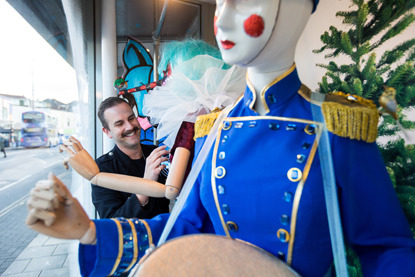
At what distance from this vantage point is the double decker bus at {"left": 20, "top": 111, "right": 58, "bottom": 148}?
1.62m

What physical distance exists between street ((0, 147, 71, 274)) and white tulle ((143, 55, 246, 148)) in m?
0.94

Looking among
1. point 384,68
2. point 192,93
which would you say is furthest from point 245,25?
point 384,68

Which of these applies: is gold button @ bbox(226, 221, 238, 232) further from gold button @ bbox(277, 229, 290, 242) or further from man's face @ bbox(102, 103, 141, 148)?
man's face @ bbox(102, 103, 141, 148)

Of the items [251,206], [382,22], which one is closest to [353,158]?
[251,206]

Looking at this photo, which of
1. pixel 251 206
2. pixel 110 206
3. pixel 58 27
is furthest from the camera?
pixel 58 27

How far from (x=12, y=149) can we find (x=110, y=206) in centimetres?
76

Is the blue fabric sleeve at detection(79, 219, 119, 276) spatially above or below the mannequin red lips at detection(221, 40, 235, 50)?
below

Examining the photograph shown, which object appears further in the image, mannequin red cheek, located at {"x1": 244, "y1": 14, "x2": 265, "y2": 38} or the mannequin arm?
the mannequin arm

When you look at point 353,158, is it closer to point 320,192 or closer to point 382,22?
point 320,192

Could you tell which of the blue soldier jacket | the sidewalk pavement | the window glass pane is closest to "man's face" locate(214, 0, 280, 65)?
the blue soldier jacket

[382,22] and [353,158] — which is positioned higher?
[382,22]

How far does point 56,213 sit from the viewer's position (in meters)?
0.55

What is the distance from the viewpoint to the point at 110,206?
1.25 meters

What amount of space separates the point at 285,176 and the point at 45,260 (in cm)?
235
